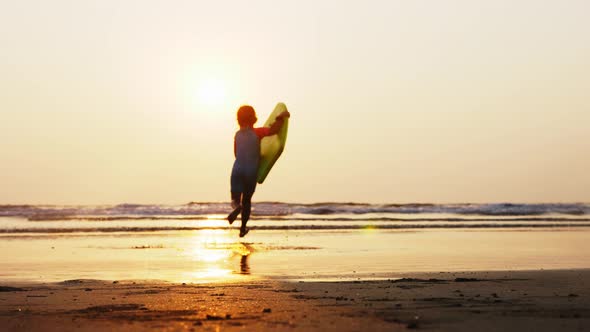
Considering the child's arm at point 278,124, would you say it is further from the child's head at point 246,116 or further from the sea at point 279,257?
the sea at point 279,257

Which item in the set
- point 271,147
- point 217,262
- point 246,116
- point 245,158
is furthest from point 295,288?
point 271,147

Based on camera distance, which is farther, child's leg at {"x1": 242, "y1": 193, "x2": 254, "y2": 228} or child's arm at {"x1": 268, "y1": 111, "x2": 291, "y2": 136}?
child's arm at {"x1": 268, "y1": 111, "x2": 291, "y2": 136}

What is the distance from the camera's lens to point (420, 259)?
580 inches

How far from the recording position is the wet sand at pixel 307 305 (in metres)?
6.25

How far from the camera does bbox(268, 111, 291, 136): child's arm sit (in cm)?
1513

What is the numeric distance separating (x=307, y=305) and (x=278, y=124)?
26.5 feet

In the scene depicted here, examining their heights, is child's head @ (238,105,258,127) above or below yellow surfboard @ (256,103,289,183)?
above

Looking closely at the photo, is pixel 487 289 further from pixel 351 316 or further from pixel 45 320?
pixel 45 320

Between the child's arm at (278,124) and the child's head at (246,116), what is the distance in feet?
1.81

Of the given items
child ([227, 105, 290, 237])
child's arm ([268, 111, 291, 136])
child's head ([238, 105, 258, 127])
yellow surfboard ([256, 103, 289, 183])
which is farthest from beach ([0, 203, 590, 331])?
child's head ([238, 105, 258, 127])

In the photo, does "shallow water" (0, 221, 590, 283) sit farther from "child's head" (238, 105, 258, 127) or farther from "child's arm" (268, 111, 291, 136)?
"child's head" (238, 105, 258, 127)

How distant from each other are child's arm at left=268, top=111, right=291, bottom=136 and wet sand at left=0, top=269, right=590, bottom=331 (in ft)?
16.9

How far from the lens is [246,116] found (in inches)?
573

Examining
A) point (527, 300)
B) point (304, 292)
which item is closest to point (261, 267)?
point (304, 292)
